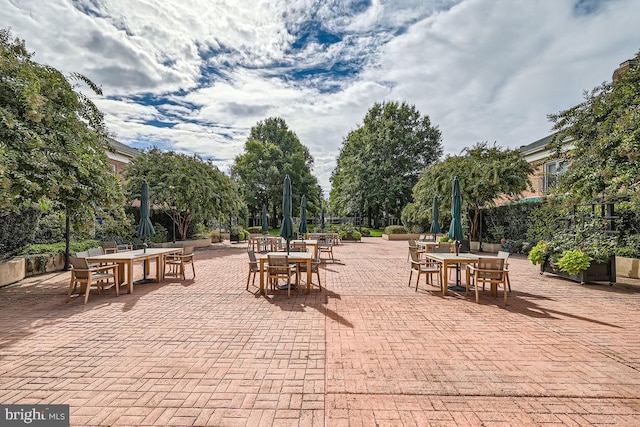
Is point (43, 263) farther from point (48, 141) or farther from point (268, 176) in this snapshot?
point (268, 176)

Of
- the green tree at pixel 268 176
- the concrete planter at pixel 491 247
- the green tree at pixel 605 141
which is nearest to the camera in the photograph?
the green tree at pixel 605 141

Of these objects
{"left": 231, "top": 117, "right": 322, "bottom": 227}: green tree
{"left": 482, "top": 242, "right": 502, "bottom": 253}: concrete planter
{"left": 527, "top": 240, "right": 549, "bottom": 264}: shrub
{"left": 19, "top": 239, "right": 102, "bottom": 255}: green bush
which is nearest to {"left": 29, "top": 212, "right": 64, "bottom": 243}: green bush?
{"left": 19, "top": 239, "right": 102, "bottom": 255}: green bush

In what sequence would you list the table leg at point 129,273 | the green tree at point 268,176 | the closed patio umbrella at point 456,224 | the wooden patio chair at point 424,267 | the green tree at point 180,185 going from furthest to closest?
the green tree at point 268,176 → the green tree at point 180,185 → the closed patio umbrella at point 456,224 → the wooden patio chair at point 424,267 → the table leg at point 129,273

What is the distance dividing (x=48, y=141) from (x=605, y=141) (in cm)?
1368

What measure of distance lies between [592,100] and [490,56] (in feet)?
10.8

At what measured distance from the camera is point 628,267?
8984 mm

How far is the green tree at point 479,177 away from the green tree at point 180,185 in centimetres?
1277

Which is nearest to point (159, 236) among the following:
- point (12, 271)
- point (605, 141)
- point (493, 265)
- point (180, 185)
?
point (180, 185)

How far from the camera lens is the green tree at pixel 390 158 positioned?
32906 millimetres

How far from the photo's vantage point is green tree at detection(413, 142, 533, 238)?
15.5m

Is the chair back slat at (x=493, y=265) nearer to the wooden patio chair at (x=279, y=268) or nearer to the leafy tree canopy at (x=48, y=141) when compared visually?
the wooden patio chair at (x=279, y=268)

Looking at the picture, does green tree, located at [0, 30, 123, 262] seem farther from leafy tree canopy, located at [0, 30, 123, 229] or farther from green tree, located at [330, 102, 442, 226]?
green tree, located at [330, 102, 442, 226]

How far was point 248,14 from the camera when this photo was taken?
29.9ft

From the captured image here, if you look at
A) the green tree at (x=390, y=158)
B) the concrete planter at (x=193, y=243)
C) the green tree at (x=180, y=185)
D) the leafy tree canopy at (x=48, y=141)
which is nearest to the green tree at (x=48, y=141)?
the leafy tree canopy at (x=48, y=141)
